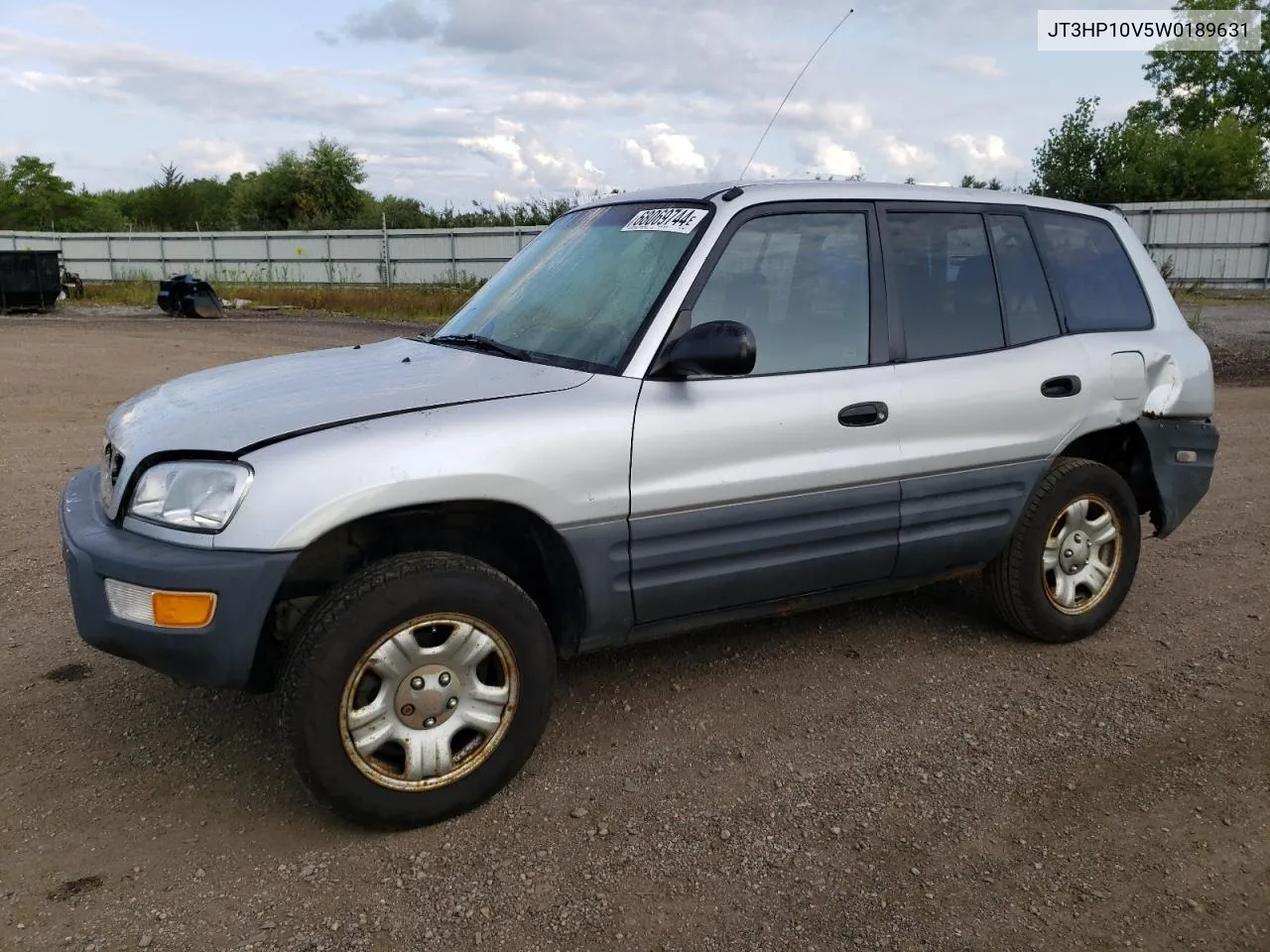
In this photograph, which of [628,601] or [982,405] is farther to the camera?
[982,405]

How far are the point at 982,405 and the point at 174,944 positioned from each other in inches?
127

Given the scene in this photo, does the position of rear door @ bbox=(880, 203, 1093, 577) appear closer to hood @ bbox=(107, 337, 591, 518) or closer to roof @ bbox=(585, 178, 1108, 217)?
roof @ bbox=(585, 178, 1108, 217)

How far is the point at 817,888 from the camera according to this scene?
110 inches

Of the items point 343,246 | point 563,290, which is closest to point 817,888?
point 563,290

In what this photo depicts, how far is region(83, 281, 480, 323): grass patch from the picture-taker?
2338 centimetres

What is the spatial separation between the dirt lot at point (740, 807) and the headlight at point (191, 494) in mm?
964

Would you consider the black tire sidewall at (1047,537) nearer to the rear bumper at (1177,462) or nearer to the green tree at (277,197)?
the rear bumper at (1177,462)

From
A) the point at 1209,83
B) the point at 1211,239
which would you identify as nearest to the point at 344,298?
the point at 1211,239

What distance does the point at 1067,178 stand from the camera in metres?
37.2

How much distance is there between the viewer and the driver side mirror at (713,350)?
10.5ft

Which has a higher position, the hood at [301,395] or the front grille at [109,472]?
the hood at [301,395]

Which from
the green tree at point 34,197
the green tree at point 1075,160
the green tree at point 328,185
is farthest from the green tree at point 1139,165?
the green tree at point 34,197

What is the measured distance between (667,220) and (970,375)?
133cm

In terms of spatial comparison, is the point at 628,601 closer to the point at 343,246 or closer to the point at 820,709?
the point at 820,709
